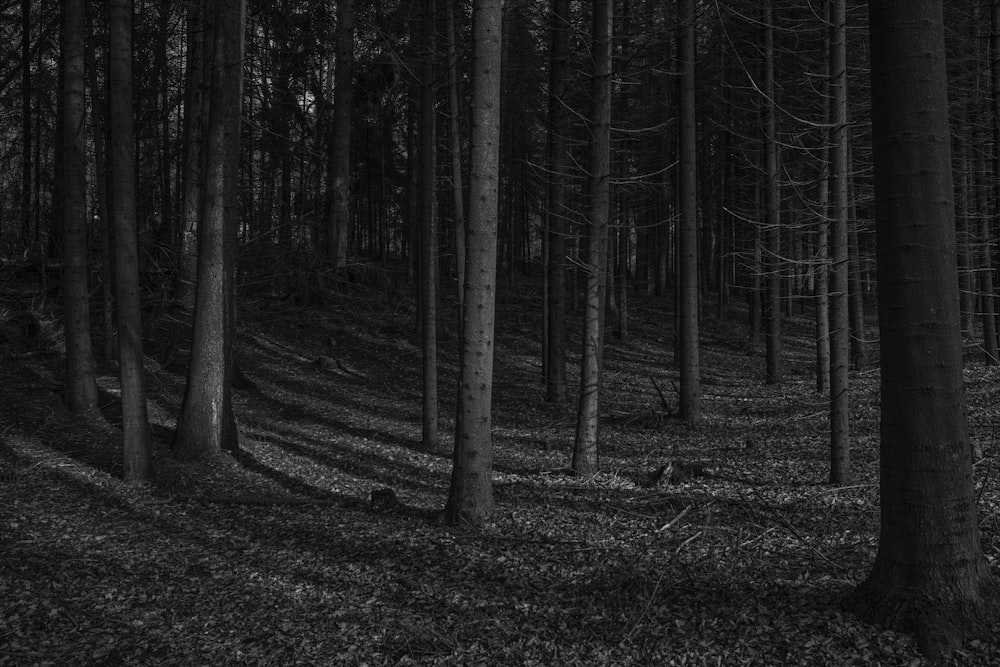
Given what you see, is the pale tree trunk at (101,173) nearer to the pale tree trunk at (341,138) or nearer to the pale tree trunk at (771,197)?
the pale tree trunk at (341,138)

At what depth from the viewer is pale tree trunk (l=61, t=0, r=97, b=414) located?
1088 centimetres

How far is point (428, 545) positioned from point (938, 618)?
412 cm

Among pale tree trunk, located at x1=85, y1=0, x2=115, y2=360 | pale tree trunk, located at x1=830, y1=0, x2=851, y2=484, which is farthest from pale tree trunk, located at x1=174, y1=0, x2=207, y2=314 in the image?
pale tree trunk, located at x1=830, y1=0, x2=851, y2=484

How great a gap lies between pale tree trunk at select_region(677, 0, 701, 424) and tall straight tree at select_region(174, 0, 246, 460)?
767cm

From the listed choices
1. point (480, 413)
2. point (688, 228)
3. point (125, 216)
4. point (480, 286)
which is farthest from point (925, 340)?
point (688, 228)

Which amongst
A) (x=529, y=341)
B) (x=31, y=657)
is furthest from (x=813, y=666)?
(x=529, y=341)

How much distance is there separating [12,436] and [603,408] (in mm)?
11294

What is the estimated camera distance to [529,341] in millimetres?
24781

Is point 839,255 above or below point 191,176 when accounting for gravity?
below

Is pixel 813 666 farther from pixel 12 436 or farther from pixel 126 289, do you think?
pixel 12 436

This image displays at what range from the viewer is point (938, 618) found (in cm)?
377

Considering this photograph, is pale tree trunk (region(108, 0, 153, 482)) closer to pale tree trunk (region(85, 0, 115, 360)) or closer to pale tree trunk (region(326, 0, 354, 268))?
pale tree trunk (region(85, 0, 115, 360))

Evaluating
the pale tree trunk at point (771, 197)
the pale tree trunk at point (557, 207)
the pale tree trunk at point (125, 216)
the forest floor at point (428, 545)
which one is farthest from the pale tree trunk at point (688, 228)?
the pale tree trunk at point (125, 216)

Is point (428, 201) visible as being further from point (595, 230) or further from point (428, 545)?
point (428, 545)
